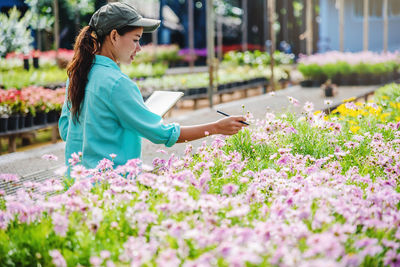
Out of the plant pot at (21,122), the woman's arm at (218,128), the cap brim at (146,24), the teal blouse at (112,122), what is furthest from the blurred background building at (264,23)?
the woman's arm at (218,128)

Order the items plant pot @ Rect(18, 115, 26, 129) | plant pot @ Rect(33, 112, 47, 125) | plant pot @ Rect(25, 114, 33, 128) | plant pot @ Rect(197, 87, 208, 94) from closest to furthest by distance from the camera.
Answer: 1. plant pot @ Rect(18, 115, 26, 129)
2. plant pot @ Rect(25, 114, 33, 128)
3. plant pot @ Rect(33, 112, 47, 125)
4. plant pot @ Rect(197, 87, 208, 94)

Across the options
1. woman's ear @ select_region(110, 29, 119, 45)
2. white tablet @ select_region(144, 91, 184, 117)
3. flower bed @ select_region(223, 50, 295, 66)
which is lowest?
flower bed @ select_region(223, 50, 295, 66)

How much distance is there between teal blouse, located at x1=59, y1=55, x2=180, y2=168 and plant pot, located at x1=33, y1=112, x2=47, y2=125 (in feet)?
13.6

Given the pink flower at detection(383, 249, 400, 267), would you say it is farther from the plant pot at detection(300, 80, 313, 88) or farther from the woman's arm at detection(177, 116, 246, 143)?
the plant pot at detection(300, 80, 313, 88)

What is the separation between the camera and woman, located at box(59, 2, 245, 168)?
7.57ft

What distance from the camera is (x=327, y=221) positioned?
1.62 m

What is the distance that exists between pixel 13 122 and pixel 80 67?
3.97 metres

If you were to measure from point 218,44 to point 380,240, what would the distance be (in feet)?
79.5

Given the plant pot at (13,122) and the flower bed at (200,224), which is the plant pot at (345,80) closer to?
the plant pot at (13,122)

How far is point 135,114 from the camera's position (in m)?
2.30

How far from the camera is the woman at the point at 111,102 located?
7.57 ft

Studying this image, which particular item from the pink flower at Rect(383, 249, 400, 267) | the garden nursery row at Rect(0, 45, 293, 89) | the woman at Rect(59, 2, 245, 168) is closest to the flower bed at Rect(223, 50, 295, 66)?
the garden nursery row at Rect(0, 45, 293, 89)

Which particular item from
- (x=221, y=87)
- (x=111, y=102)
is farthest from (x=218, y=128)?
(x=221, y=87)

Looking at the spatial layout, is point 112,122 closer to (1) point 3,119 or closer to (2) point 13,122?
(1) point 3,119
